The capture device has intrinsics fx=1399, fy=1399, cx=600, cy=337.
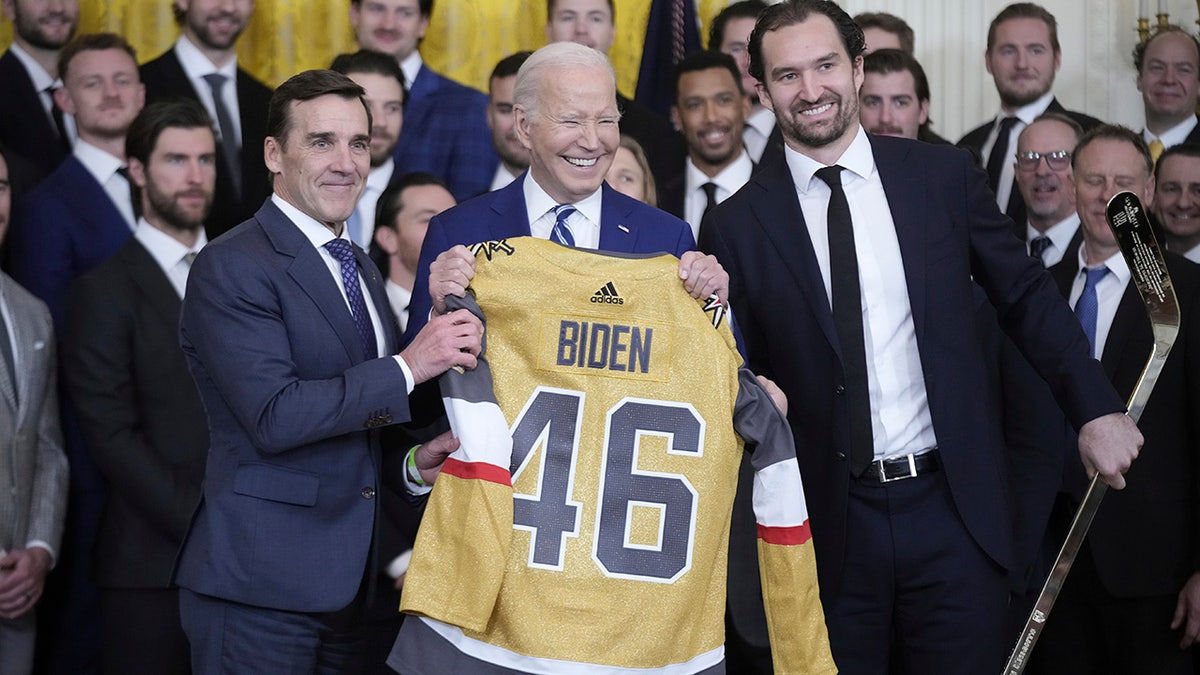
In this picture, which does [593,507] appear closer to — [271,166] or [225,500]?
[225,500]

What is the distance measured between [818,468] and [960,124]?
3.11 metres

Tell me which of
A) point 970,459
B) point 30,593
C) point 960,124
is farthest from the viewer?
point 960,124

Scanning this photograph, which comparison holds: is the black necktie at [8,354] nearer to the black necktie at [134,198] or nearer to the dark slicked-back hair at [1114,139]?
the black necktie at [134,198]

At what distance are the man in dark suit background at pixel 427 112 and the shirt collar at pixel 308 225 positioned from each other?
1994mm

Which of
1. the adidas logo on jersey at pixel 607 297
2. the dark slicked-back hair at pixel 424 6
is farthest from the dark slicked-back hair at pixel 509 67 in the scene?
the adidas logo on jersey at pixel 607 297

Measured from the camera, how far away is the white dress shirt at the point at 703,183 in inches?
184

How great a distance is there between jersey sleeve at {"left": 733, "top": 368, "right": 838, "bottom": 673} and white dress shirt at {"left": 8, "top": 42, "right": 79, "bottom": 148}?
3115 mm

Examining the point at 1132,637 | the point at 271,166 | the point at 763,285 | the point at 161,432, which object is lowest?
the point at 1132,637

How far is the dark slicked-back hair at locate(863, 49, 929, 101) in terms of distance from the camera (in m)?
4.62

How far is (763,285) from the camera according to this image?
3.02 meters

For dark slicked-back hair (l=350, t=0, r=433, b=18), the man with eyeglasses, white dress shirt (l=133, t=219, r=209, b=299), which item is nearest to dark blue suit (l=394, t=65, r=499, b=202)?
dark slicked-back hair (l=350, t=0, r=433, b=18)

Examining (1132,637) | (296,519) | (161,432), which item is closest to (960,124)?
(1132,637)

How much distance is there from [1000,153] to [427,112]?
2.06m

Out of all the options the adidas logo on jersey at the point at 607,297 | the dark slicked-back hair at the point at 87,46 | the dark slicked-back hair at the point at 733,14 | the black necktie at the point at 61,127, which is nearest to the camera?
the adidas logo on jersey at the point at 607,297
